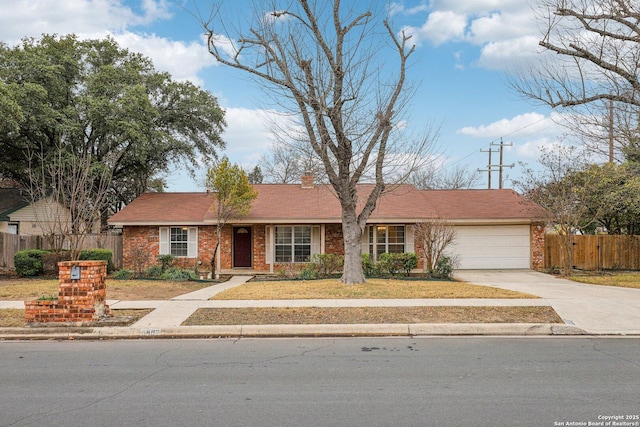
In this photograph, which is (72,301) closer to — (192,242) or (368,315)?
(368,315)

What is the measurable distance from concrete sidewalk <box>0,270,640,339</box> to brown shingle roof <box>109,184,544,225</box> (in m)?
8.06

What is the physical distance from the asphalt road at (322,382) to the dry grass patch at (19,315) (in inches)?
45.5

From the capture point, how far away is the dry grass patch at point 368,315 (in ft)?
31.4

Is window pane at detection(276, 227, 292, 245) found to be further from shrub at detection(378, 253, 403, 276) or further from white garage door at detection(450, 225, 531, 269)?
white garage door at detection(450, 225, 531, 269)

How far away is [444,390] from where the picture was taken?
18.4ft

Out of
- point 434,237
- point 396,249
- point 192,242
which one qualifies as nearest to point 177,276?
point 192,242

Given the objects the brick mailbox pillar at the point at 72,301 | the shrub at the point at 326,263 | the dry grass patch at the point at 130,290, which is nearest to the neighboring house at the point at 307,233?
the shrub at the point at 326,263

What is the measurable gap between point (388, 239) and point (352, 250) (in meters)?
7.44

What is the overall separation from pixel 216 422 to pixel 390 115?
36.8 feet

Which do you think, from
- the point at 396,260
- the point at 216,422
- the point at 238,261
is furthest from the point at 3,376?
the point at 238,261

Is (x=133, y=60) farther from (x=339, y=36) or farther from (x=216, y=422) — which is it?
(x=216, y=422)

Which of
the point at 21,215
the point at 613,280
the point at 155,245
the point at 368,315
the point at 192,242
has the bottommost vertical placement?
the point at 613,280

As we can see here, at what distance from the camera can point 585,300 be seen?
12.0m

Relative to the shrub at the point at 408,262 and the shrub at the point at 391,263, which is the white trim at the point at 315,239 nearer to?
the shrub at the point at 391,263
